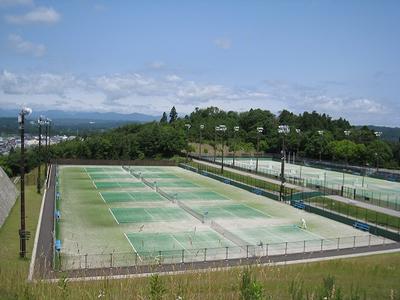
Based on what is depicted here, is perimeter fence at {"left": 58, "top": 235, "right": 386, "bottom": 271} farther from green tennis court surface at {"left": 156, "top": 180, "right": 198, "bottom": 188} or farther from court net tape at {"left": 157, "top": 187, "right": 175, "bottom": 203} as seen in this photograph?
green tennis court surface at {"left": 156, "top": 180, "right": 198, "bottom": 188}

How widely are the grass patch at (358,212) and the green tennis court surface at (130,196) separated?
1668 cm

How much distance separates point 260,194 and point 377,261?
29.4m

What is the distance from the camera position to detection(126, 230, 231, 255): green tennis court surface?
3036 centimetres

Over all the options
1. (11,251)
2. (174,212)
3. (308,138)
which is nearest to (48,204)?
(174,212)

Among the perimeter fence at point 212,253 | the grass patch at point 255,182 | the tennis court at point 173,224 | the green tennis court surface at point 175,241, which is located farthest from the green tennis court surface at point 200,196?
the perimeter fence at point 212,253

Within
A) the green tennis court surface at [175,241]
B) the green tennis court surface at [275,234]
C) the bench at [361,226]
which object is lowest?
the green tennis court surface at [175,241]

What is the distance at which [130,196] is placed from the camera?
5181cm

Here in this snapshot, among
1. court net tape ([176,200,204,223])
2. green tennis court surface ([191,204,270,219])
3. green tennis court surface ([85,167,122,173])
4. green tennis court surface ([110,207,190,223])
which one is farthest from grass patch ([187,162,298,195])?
green tennis court surface ([85,167,122,173])

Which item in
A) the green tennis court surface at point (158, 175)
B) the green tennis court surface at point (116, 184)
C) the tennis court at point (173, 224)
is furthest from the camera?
the green tennis court surface at point (158, 175)

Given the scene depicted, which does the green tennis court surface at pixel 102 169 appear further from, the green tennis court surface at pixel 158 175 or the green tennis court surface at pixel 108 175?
the green tennis court surface at pixel 158 175

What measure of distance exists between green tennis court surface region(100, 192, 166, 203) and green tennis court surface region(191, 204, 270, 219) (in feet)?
22.9

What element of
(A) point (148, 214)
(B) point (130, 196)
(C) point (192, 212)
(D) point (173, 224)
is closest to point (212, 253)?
(D) point (173, 224)

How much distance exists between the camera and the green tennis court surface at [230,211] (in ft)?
137

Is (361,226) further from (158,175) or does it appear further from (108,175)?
(108,175)
